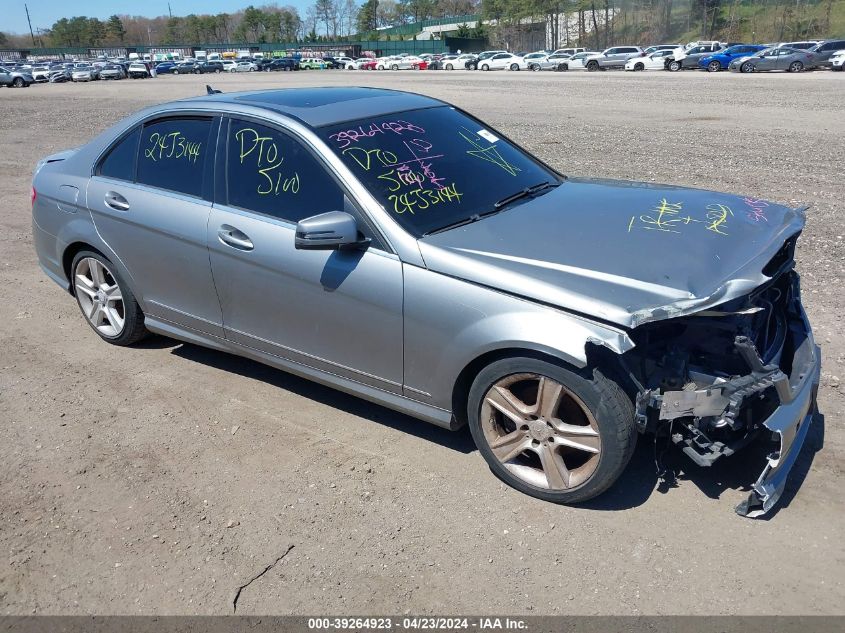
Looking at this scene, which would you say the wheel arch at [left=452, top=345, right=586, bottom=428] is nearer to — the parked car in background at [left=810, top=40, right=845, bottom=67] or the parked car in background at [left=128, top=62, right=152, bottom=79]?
the parked car in background at [left=810, top=40, right=845, bottom=67]

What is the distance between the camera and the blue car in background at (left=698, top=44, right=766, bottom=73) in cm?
4141

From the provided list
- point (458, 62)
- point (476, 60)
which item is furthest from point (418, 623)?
point (458, 62)

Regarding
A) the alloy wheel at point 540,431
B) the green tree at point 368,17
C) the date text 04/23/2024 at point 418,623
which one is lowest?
the date text 04/23/2024 at point 418,623

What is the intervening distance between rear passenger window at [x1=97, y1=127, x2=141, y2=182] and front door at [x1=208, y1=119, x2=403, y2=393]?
3.21 feet

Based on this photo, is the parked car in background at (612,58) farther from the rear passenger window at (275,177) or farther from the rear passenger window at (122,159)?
the rear passenger window at (275,177)

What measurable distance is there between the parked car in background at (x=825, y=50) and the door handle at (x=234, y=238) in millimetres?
41636

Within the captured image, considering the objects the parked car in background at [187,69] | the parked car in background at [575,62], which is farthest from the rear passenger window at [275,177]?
the parked car in background at [187,69]

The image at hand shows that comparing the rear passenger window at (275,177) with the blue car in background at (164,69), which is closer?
the rear passenger window at (275,177)

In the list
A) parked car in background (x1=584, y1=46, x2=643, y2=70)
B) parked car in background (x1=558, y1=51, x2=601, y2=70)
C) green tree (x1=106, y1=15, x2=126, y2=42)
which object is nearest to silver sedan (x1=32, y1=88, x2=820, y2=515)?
parked car in background (x1=584, y1=46, x2=643, y2=70)

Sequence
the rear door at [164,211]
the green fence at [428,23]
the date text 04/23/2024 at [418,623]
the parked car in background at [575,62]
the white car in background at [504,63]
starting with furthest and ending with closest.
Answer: the green fence at [428,23], the white car in background at [504,63], the parked car in background at [575,62], the rear door at [164,211], the date text 04/23/2024 at [418,623]

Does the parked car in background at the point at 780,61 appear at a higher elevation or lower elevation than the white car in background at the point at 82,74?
lower

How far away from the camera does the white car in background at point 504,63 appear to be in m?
55.0

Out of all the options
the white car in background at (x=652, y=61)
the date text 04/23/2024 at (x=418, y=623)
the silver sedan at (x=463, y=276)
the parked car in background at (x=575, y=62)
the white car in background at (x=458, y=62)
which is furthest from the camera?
the white car in background at (x=458, y=62)

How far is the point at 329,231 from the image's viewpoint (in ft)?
11.5
